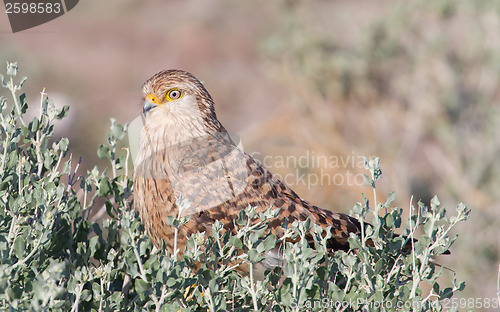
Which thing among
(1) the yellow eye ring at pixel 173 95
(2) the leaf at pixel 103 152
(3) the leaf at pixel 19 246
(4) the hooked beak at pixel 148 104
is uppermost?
(1) the yellow eye ring at pixel 173 95

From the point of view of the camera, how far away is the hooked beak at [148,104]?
3.54 m

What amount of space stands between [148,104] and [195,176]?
2.08 feet

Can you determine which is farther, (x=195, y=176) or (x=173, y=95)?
(x=173, y=95)

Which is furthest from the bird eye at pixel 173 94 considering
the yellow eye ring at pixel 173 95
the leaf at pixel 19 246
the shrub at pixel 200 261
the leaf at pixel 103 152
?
the leaf at pixel 19 246

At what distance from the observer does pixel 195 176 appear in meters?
3.21

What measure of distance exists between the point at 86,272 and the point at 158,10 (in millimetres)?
14720

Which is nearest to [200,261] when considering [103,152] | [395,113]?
[103,152]

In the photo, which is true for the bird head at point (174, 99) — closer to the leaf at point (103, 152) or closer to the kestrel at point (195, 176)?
the kestrel at point (195, 176)

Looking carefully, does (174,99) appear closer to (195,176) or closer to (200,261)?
(195,176)

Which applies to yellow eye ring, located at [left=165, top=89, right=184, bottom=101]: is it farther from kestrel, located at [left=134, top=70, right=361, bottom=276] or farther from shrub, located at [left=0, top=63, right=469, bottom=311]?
shrub, located at [left=0, top=63, right=469, bottom=311]

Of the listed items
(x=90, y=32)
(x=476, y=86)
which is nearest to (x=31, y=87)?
(x=90, y=32)

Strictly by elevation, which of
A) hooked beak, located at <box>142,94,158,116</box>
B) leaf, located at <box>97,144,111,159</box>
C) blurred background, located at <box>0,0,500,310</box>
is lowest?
leaf, located at <box>97,144,111,159</box>

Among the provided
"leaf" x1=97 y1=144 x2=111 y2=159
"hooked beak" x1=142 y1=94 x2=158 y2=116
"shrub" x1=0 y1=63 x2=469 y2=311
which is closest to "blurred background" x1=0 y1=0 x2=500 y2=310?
"hooked beak" x1=142 y1=94 x2=158 y2=116

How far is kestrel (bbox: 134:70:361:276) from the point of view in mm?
3006
